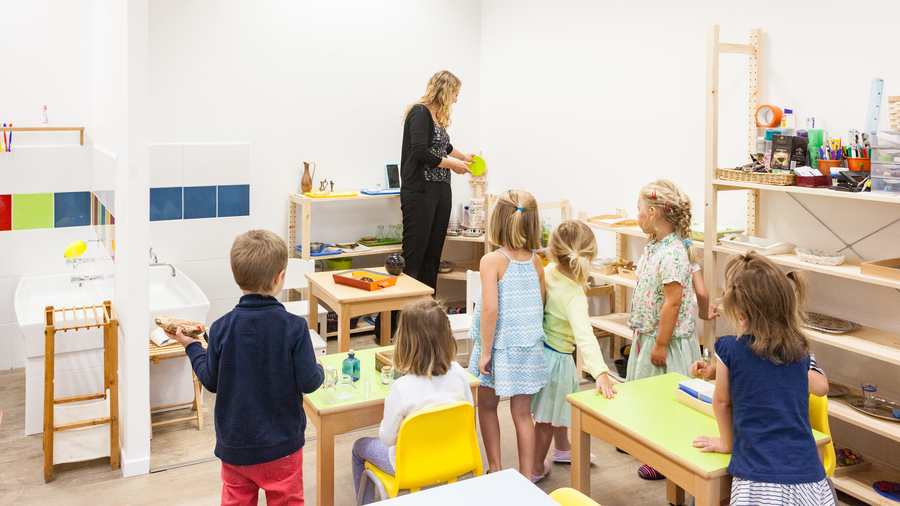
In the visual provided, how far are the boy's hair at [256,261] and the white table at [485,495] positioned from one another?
2.58 feet

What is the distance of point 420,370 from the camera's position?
94.7 inches

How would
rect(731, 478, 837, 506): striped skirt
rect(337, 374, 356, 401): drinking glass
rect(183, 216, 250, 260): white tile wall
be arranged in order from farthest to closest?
rect(183, 216, 250, 260): white tile wall
rect(337, 374, 356, 401): drinking glass
rect(731, 478, 837, 506): striped skirt

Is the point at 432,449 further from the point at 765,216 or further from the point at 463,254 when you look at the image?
the point at 463,254

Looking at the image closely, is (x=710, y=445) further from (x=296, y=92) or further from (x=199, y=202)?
(x=296, y=92)

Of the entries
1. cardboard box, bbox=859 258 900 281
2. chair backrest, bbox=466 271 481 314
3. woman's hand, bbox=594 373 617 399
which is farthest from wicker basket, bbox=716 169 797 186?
chair backrest, bbox=466 271 481 314

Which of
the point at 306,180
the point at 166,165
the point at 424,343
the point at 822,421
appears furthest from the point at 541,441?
the point at 166,165

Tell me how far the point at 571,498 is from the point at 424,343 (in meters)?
0.79

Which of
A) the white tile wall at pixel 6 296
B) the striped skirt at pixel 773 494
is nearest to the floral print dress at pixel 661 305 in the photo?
the striped skirt at pixel 773 494

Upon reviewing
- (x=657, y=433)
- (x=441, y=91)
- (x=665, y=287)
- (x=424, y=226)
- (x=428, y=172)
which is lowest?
(x=657, y=433)

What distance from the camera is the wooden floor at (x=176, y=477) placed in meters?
3.17

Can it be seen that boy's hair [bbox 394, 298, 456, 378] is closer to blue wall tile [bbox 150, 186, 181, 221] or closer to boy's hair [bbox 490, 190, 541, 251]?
boy's hair [bbox 490, 190, 541, 251]

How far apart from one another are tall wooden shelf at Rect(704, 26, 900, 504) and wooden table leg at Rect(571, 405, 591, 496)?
119 cm

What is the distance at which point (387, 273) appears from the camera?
4.38m

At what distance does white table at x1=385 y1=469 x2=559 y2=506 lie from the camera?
1736 millimetres
